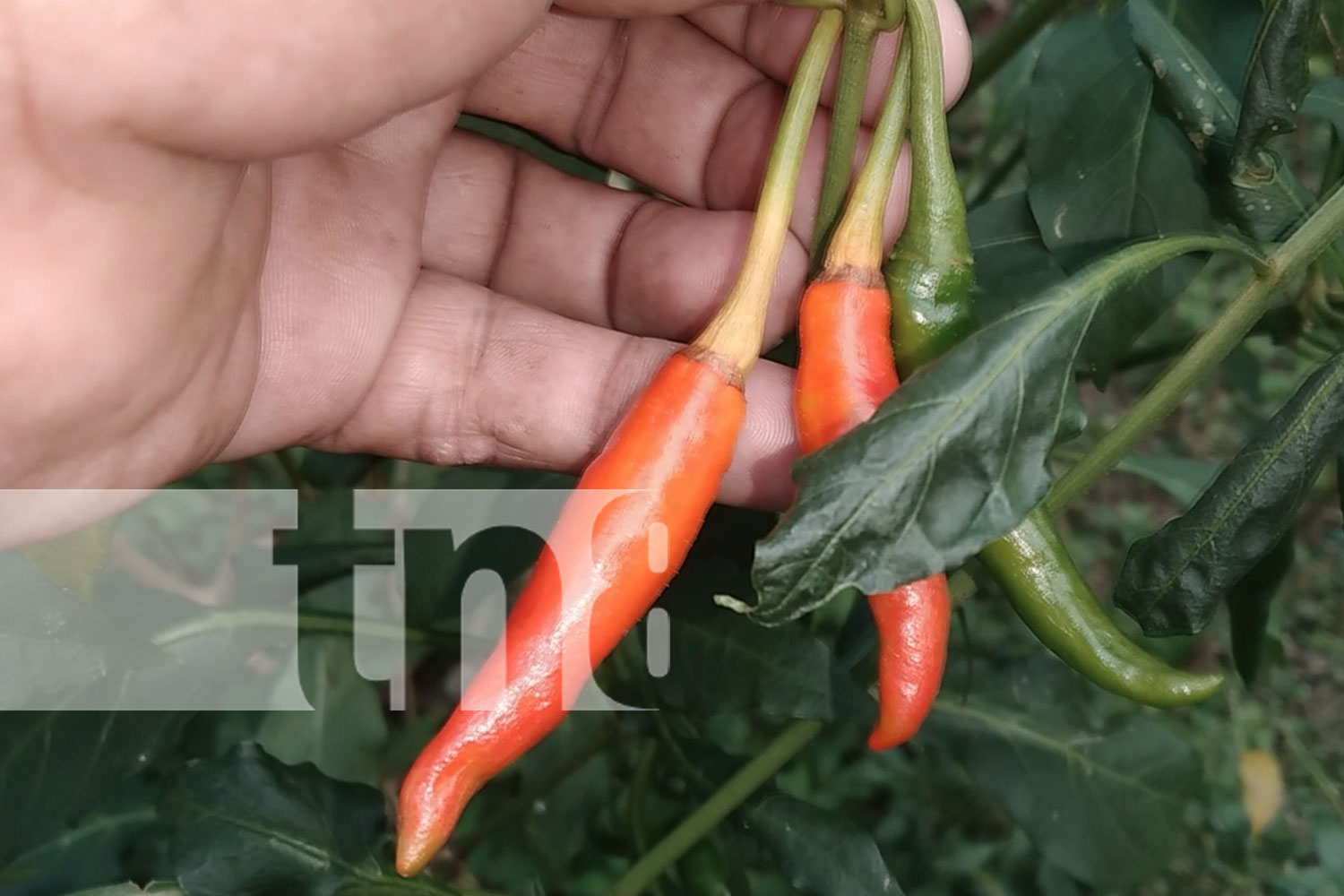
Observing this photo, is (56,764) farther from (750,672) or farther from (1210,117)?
(1210,117)

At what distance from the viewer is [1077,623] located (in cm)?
88

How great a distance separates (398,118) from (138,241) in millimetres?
357

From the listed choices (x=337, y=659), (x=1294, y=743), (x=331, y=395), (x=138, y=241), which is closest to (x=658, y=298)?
(x=331, y=395)

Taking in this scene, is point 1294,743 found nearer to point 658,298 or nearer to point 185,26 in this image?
point 658,298

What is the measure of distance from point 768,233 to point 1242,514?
1.29 feet

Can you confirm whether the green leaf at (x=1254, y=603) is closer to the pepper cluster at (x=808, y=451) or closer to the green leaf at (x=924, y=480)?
the pepper cluster at (x=808, y=451)

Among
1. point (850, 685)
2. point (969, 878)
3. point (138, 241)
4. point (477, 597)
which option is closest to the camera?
point (138, 241)

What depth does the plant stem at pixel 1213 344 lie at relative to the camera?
92 cm

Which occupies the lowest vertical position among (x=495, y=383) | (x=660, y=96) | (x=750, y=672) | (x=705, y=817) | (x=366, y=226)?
(x=705, y=817)

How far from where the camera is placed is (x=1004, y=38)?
4.07ft

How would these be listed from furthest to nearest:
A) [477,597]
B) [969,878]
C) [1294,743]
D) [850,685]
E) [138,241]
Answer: [1294,743], [969,878], [477,597], [850,685], [138,241]

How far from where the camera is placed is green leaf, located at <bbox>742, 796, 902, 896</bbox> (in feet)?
3.58

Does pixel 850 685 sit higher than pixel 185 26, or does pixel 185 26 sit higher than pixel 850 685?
pixel 185 26

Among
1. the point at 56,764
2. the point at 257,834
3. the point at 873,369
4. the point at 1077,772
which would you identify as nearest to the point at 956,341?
the point at 873,369
